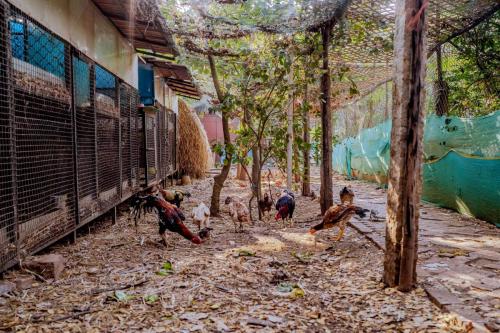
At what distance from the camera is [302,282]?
365 centimetres

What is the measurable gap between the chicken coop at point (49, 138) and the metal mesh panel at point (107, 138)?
15 mm

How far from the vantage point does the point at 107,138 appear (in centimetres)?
580

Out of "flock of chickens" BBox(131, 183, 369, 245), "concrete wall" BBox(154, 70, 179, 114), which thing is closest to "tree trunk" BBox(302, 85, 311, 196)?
"flock of chickens" BBox(131, 183, 369, 245)

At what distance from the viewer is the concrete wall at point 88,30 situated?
4027mm

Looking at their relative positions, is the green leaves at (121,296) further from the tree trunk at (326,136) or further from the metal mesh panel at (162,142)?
the metal mesh panel at (162,142)

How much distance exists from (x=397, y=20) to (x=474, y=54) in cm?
689

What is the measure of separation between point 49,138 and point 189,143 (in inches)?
388

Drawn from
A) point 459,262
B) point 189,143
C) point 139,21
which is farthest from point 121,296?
point 189,143

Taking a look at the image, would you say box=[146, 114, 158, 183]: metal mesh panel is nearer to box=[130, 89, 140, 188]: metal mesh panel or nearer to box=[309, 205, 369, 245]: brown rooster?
box=[130, 89, 140, 188]: metal mesh panel

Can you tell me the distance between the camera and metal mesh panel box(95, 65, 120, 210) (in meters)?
5.44

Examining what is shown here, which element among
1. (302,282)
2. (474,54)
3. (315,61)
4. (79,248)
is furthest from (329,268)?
(474,54)

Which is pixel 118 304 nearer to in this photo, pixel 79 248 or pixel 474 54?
pixel 79 248

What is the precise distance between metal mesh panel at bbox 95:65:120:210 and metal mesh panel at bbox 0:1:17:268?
7.16ft

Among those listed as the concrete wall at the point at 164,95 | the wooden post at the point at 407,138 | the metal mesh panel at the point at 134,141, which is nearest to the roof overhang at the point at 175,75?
the concrete wall at the point at 164,95
